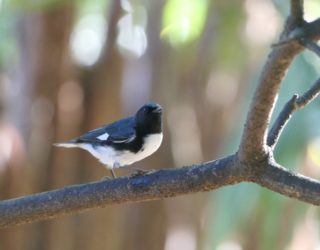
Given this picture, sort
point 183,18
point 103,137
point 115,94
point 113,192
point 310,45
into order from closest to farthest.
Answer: point 310,45 → point 113,192 → point 183,18 → point 103,137 → point 115,94

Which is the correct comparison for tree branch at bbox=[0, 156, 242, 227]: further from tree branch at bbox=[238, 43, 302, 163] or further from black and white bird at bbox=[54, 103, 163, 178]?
black and white bird at bbox=[54, 103, 163, 178]

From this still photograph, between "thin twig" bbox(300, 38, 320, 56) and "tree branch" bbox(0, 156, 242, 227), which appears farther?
"tree branch" bbox(0, 156, 242, 227)

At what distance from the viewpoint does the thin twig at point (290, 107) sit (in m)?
2.06

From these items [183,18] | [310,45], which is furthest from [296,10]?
[183,18]

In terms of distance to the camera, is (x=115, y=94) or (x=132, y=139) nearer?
(x=132, y=139)

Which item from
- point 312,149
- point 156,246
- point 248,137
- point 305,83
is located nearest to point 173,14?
point 305,83

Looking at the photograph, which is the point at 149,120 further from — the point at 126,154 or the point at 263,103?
the point at 263,103

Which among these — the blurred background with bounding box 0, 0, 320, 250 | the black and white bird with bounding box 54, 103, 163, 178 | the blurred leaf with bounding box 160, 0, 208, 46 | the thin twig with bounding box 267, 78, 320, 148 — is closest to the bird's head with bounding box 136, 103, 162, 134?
the black and white bird with bounding box 54, 103, 163, 178

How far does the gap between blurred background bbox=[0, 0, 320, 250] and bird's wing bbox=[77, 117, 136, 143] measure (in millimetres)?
1573

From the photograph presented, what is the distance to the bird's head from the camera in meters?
3.32

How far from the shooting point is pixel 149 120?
3.34m

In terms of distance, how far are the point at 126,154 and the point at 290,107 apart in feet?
4.25

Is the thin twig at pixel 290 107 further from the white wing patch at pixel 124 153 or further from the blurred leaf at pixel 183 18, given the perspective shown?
the blurred leaf at pixel 183 18

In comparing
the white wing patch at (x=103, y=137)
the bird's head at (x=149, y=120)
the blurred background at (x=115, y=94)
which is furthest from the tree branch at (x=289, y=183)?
the blurred background at (x=115, y=94)
